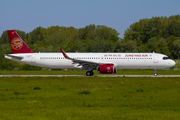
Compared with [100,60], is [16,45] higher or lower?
higher

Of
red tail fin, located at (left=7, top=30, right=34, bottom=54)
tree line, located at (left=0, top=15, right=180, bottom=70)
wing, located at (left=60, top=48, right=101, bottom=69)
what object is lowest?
wing, located at (left=60, top=48, right=101, bottom=69)

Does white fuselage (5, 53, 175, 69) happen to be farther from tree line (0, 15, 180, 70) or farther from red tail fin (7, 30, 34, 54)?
tree line (0, 15, 180, 70)

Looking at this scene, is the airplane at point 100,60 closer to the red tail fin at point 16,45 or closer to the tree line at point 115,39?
the red tail fin at point 16,45

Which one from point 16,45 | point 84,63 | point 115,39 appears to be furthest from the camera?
point 115,39

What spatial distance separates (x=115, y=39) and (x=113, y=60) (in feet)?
305

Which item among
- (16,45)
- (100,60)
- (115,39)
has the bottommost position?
(100,60)

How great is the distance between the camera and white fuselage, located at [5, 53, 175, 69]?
3847cm

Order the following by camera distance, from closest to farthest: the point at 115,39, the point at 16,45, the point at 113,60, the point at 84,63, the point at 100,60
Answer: the point at 84,63 → the point at 113,60 → the point at 100,60 → the point at 16,45 → the point at 115,39

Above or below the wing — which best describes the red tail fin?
above

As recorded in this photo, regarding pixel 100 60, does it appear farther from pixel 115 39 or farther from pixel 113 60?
pixel 115 39

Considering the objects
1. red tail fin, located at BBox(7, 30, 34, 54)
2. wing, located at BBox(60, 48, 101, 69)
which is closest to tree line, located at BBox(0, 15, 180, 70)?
red tail fin, located at BBox(7, 30, 34, 54)

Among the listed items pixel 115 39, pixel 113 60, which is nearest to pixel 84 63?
pixel 113 60

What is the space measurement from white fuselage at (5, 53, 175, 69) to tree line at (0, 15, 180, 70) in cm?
2732

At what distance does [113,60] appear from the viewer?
38531 millimetres
